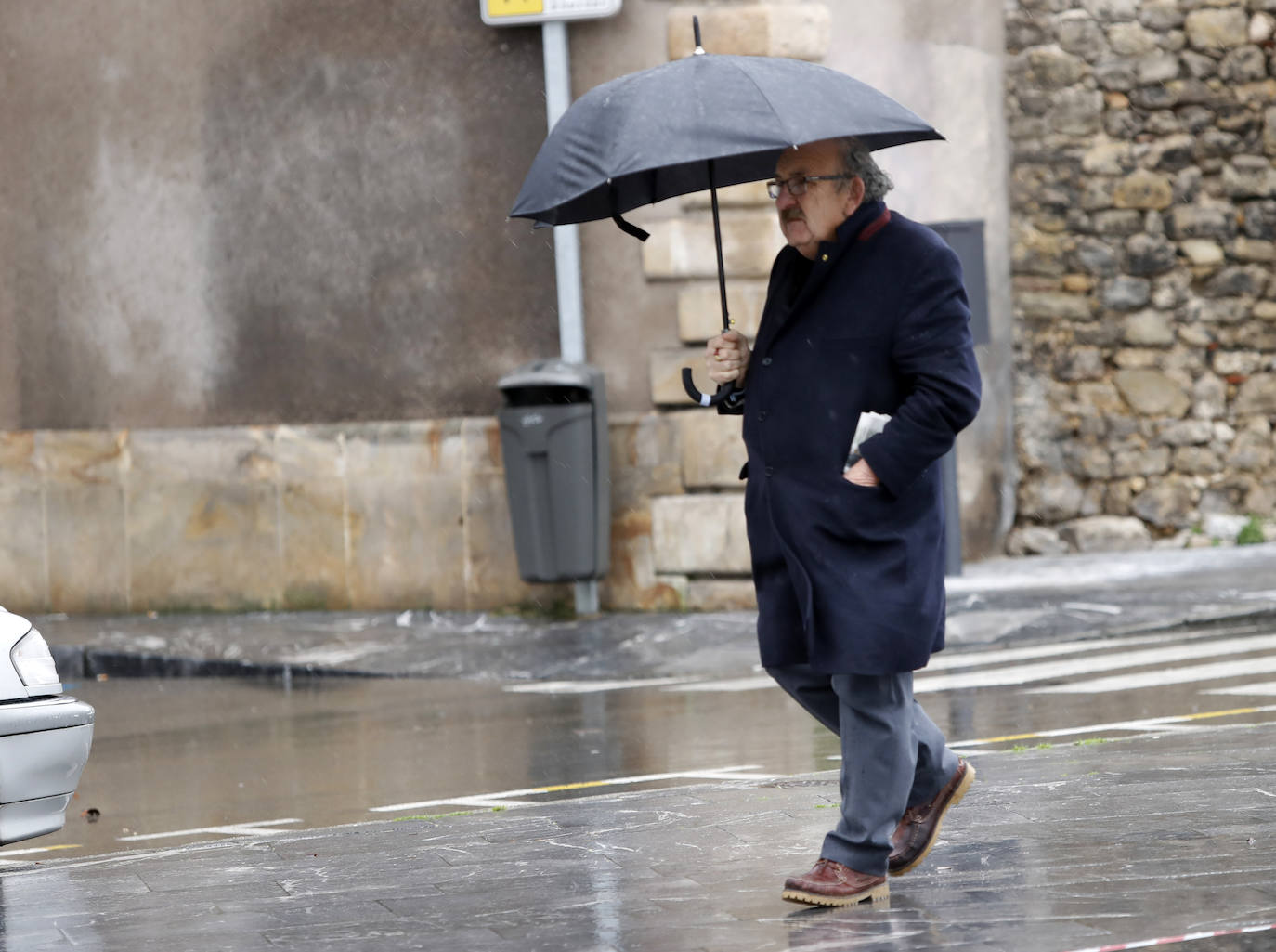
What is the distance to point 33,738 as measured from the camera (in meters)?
4.88

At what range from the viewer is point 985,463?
1376 centimetres

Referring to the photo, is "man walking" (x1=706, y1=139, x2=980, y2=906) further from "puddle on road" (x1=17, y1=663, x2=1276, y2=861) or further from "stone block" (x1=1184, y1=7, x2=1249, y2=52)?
"stone block" (x1=1184, y1=7, x2=1249, y2=52)

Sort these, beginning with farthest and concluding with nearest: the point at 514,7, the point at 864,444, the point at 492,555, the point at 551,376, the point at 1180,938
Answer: the point at 492,555 < the point at 514,7 < the point at 551,376 < the point at 864,444 < the point at 1180,938

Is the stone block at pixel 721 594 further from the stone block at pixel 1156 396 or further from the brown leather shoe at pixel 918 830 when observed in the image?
the brown leather shoe at pixel 918 830

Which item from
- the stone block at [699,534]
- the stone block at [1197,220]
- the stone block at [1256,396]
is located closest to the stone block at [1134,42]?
the stone block at [1197,220]

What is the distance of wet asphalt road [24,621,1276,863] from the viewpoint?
22.5 feet

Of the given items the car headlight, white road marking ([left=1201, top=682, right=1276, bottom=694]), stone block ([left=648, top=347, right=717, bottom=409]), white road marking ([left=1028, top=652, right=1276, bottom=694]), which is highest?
stone block ([left=648, top=347, right=717, bottom=409])

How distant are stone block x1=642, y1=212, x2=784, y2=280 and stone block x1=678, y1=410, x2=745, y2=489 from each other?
868 mm

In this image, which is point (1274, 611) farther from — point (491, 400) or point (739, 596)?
point (491, 400)

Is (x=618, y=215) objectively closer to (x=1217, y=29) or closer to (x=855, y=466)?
(x=855, y=466)

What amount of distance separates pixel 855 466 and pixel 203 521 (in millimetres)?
8875

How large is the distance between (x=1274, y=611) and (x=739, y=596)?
Answer: 3.06 meters

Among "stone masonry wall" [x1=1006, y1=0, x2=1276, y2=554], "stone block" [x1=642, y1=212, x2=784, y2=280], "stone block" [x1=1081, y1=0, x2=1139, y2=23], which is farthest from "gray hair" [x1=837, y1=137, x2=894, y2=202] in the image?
"stone block" [x1=1081, y1=0, x2=1139, y2=23]

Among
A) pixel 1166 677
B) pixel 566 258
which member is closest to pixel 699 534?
pixel 566 258
